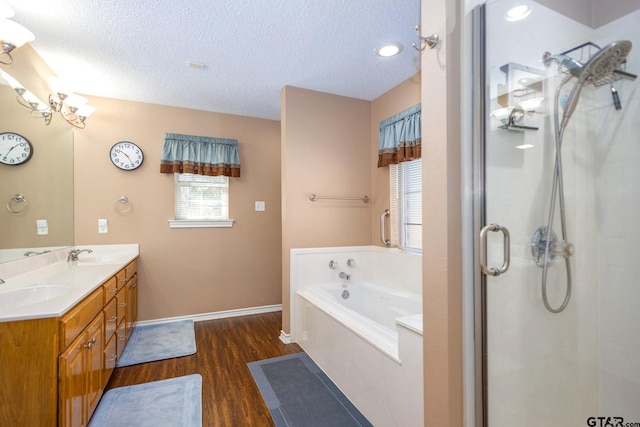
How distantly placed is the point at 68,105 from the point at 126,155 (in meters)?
0.66

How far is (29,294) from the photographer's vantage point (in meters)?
1.72

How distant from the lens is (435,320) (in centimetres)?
120

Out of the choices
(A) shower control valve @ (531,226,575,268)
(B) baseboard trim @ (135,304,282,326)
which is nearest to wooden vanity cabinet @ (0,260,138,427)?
(B) baseboard trim @ (135,304,282,326)

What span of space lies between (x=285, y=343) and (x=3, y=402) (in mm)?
1975

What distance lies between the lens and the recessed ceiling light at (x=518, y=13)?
4.07ft

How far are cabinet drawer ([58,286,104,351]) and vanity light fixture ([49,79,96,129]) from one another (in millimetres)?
1810

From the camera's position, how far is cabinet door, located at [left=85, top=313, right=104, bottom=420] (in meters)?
1.71

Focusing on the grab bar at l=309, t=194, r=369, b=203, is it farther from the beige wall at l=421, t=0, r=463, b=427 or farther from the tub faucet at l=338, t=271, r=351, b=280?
the beige wall at l=421, t=0, r=463, b=427

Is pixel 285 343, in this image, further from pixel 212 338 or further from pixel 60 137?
pixel 60 137

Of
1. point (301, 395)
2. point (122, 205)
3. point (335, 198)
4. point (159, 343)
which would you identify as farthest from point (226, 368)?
point (122, 205)

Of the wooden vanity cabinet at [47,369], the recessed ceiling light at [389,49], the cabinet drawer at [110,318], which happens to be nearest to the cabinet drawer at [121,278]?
the cabinet drawer at [110,318]

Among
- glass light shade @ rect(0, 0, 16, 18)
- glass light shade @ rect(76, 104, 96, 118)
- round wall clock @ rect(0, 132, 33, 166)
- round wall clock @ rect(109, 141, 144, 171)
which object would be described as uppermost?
glass light shade @ rect(0, 0, 16, 18)

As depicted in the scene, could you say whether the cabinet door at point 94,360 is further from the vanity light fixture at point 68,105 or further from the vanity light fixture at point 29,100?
A: the vanity light fixture at point 68,105

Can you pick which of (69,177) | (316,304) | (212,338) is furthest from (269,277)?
(69,177)
